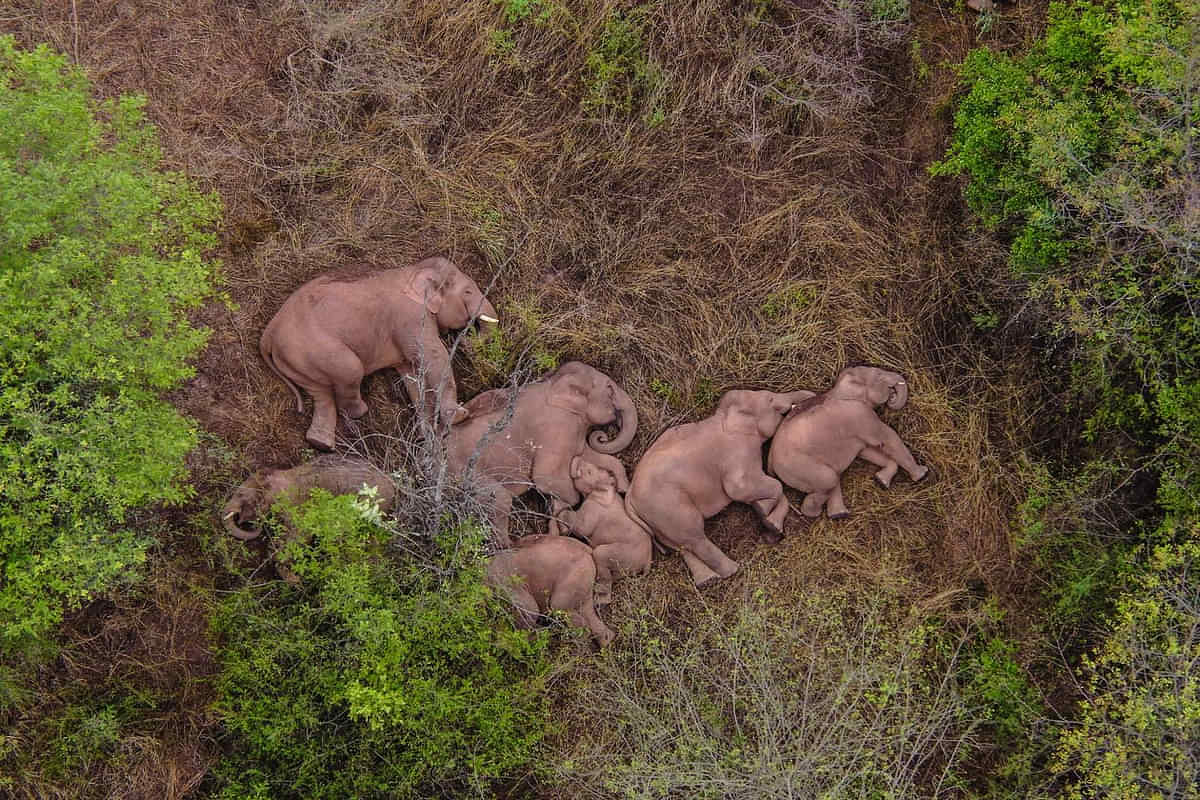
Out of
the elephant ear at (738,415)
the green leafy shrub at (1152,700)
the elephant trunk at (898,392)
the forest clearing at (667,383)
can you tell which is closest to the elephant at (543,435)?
the forest clearing at (667,383)

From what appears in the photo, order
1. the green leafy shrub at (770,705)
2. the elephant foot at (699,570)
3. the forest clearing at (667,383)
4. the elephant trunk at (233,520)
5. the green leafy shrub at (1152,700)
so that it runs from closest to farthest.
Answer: the green leafy shrub at (1152,700), the forest clearing at (667,383), the green leafy shrub at (770,705), the elephant trunk at (233,520), the elephant foot at (699,570)

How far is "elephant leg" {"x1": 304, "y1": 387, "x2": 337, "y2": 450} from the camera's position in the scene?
6156 millimetres

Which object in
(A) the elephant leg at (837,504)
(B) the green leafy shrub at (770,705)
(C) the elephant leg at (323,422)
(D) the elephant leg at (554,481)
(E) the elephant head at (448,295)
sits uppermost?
(E) the elephant head at (448,295)

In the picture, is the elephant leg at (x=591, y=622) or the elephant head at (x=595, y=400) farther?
the elephant head at (x=595, y=400)

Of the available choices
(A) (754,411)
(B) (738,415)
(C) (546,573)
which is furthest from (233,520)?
(A) (754,411)

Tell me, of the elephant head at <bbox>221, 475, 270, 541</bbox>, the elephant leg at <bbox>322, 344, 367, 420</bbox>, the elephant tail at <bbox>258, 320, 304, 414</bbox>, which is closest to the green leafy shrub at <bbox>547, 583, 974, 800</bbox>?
the elephant leg at <bbox>322, 344, 367, 420</bbox>

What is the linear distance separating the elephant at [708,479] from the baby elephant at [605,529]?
119 mm

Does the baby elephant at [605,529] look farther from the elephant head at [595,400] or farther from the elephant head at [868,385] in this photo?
the elephant head at [868,385]

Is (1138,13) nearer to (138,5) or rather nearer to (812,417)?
(812,417)

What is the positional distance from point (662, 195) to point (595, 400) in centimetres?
164

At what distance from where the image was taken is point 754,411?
20.5 ft

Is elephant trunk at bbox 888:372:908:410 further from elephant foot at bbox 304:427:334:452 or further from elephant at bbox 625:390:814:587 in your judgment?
elephant foot at bbox 304:427:334:452

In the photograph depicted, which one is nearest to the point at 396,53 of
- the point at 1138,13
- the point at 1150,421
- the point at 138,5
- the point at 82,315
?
the point at 138,5

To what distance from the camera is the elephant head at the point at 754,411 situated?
6219mm
